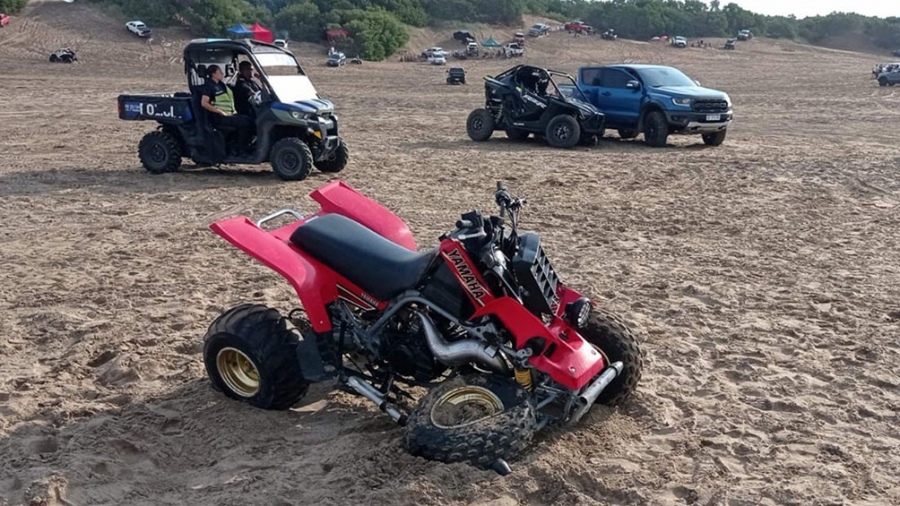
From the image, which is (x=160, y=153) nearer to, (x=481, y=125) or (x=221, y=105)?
(x=221, y=105)

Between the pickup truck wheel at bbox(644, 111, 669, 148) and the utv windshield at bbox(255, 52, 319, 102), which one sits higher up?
the utv windshield at bbox(255, 52, 319, 102)

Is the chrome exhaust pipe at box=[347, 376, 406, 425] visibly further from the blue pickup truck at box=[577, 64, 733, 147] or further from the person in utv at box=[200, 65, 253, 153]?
the blue pickup truck at box=[577, 64, 733, 147]

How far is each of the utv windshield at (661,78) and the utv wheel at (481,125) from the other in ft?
9.96

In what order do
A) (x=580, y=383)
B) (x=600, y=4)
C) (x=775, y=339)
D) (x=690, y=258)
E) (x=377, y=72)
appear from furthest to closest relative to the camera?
(x=600, y=4), (x=377, y=72), (x=690, y=258), (x=775, y=339), (x=580, y=383)

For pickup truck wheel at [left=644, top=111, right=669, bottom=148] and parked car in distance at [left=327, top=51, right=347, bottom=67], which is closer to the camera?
pickup truck wheel at [left=644, top=111, right=669, bottom=148]

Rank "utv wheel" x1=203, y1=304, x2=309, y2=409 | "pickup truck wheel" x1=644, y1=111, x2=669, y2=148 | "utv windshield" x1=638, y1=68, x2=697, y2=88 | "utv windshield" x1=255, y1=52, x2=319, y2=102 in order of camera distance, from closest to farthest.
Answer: "utv wheel" x1=203, y1=304, x2=309, y2=409 < "utv windshield" x1=255, y1=52, x2=319, y2=102 < "pickup truck wheel" x1=644, y1=111, x2=669, y2=148 < "utv windshield" x1=638, y1=68, x2=697, y2=88

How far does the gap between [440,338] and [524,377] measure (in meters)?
0.44

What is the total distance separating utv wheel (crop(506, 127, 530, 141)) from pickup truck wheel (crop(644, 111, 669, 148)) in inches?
86.4

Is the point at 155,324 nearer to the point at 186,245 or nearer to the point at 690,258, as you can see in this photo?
the point at 186,245

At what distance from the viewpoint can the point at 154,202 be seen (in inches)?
400

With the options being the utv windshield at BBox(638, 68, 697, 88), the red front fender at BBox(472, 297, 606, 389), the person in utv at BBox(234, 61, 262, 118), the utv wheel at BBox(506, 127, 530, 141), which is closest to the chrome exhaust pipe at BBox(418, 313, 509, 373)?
the red front fender at BBox(472, 297, 606, 389)

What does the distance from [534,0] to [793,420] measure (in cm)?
8567

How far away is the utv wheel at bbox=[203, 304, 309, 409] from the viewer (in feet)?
14.7

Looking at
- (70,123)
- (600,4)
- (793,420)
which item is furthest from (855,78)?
(600,4)
